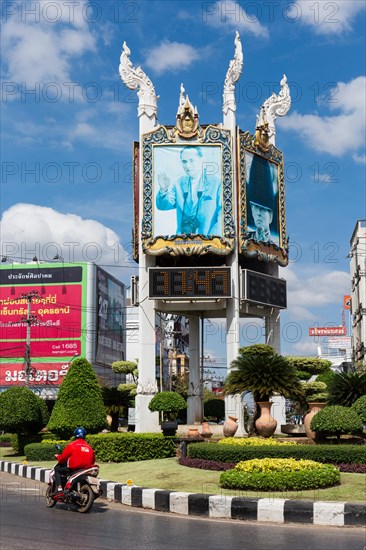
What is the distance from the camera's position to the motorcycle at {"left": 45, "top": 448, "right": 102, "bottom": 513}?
38.2 feet

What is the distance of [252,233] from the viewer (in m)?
36.7

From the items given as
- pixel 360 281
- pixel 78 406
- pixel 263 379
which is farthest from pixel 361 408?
pixel 360 281

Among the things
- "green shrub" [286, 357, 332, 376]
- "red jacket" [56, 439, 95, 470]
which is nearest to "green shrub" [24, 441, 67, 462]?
"red jacket" [56, 439, 95, 470]

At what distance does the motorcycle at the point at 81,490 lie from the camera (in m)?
11.6

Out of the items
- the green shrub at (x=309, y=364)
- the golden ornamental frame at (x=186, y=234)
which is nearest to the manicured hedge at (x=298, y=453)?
the golden ornamental frame at (x=186, y=234)

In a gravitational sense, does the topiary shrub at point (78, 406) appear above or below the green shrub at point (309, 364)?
below

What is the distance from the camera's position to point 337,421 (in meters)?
16.8

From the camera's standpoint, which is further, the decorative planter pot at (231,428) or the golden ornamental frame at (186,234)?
the golden ornamental frame at (186,234)

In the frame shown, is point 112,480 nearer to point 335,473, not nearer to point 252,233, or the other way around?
point 335,473

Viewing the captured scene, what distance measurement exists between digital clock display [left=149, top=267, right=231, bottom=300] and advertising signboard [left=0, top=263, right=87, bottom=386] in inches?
1694

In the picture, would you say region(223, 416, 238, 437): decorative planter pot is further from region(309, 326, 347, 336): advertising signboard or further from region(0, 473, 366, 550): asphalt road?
region(309, 326, 347, 336): advertising signboard

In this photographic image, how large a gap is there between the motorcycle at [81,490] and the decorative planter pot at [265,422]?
377 inches

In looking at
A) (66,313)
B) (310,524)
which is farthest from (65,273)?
(310,524)

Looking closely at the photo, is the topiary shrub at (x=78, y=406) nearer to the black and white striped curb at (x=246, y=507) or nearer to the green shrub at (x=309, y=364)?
the black and white striped curb at (x=246, y=507)
